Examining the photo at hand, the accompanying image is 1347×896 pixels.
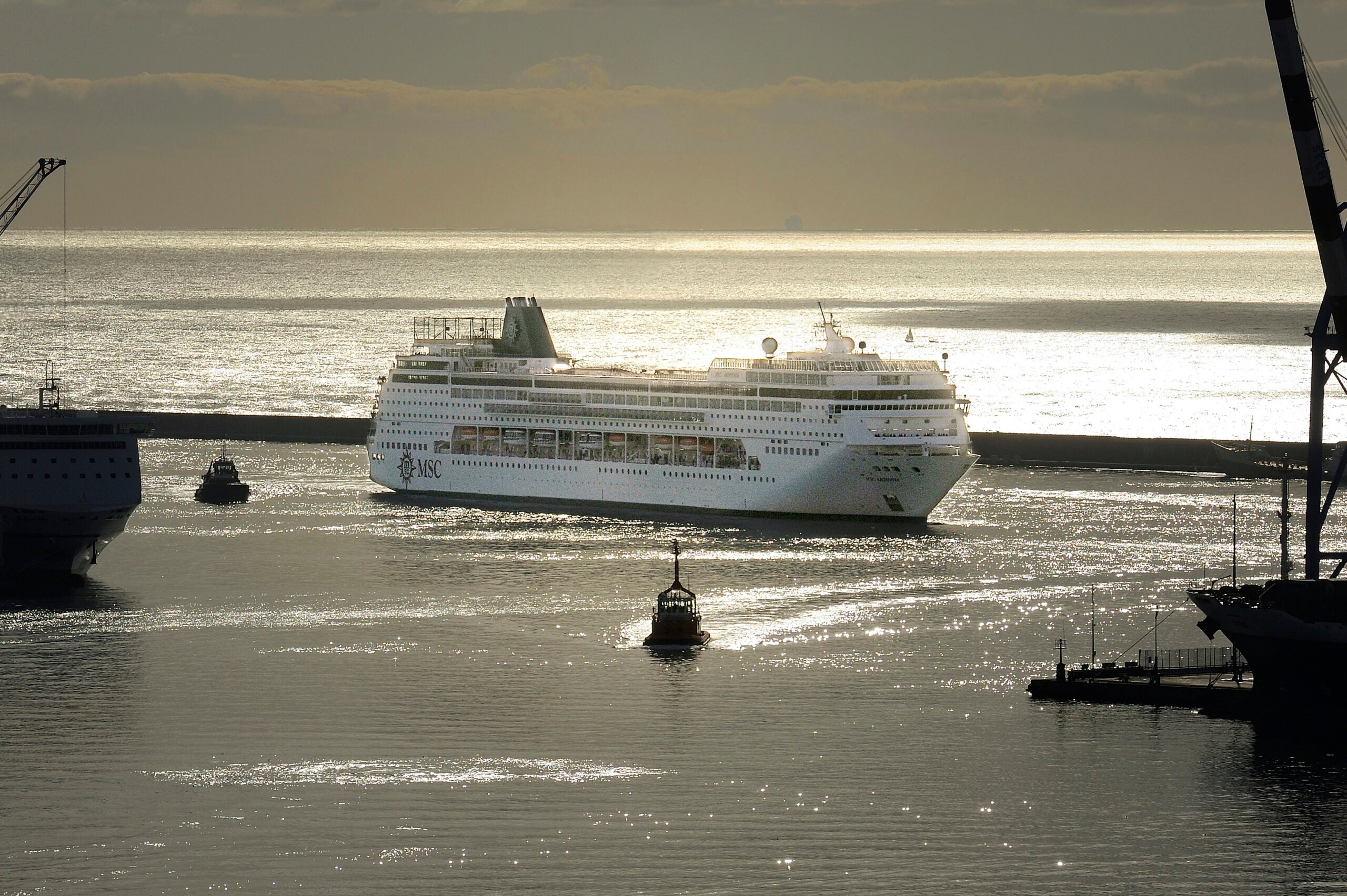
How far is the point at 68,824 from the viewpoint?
1207 inches

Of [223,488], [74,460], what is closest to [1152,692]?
[74,460]

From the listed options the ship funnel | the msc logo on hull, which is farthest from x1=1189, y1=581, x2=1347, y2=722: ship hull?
the ship funnel

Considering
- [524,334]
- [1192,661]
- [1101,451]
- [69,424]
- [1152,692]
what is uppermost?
[524,334]

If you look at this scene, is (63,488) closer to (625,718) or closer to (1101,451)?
(625,718)

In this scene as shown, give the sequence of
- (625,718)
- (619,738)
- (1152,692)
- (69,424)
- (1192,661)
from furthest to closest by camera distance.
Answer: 1. (69,424)
2. (1192,661)
3. (1152,692)
4. (625,718)
5. (619,738)

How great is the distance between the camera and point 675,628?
4319 centimetres

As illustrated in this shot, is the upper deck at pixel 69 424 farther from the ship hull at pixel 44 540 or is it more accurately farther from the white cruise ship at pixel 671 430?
the white cruise ship at pixel 671 430

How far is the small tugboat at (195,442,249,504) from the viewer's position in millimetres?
69875

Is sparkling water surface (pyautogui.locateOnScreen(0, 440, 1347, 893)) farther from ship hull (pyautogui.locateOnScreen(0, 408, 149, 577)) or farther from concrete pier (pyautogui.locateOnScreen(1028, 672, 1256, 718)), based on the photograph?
ship hull (pyautogui.locateOnScreen(0, 408, 149, 577))

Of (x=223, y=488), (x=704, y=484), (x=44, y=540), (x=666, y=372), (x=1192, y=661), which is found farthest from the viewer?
(x=666, y=372)

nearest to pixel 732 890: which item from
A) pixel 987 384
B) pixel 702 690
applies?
pixel 702 690

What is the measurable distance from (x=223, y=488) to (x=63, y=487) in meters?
16.5

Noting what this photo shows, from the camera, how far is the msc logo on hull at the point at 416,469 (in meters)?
75.6

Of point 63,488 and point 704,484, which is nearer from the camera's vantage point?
point 63,488
